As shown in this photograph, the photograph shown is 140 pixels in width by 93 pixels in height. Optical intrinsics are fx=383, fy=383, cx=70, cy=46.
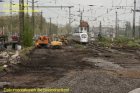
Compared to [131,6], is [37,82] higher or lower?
lower

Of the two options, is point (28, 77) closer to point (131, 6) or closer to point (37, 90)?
point (37, 90)

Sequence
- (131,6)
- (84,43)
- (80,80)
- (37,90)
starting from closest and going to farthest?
(37,90)
(80,80)
(84,43)
(131,6)

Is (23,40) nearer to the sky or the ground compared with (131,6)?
nearer to the ground

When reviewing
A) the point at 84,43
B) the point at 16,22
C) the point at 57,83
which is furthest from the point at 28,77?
the point at 16,22

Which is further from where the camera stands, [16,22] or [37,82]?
[16,22]

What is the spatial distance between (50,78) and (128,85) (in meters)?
4.06

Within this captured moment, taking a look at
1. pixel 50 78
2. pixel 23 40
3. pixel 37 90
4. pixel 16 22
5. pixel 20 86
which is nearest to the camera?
pixel 37 90

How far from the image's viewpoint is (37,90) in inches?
526

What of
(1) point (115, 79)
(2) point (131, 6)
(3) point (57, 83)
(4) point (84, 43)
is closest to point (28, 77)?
(3) point (57, 83)

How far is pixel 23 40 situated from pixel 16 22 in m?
75.4

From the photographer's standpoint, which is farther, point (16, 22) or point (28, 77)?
point (16, 22)

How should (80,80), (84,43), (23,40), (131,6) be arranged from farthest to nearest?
(131,6)
(84,43)
(23,40)
(80,80)

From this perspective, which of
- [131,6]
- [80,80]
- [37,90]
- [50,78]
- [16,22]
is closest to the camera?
[37,90]

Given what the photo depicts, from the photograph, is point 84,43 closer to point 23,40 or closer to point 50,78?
point 23,40
